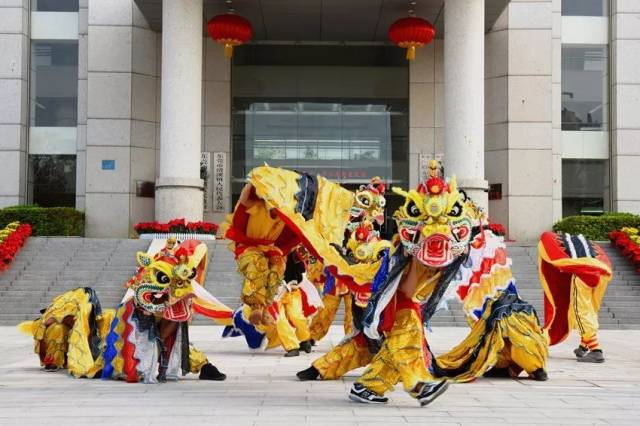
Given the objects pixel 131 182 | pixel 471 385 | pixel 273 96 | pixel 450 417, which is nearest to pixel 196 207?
pixel 131 182

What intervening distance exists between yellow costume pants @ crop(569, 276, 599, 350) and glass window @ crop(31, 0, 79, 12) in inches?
659

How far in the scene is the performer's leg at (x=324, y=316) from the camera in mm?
9905

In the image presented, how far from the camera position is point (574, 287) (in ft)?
31.2

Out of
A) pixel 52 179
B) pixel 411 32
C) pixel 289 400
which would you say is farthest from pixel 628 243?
pixel 52 179

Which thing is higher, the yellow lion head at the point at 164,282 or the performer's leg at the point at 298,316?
the yellow lion head at the point at 164,282

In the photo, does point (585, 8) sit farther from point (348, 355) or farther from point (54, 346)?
point (54, 346)

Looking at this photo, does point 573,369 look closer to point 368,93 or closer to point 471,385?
point 471,385

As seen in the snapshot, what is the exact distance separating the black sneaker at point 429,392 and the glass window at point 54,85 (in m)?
17.7

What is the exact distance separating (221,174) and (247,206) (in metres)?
14.4

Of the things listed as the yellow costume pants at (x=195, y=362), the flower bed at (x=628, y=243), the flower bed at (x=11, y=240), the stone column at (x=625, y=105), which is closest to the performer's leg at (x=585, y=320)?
the yellow costume pants at (x=195, y=362)

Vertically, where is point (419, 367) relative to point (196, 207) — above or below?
below

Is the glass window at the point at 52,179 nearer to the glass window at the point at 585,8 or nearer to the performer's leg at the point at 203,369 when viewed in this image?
the glass window at the point at 585,8

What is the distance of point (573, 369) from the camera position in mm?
8609

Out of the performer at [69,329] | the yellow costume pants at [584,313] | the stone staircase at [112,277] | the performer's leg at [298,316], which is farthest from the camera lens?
the stone staircase at [112,277]
